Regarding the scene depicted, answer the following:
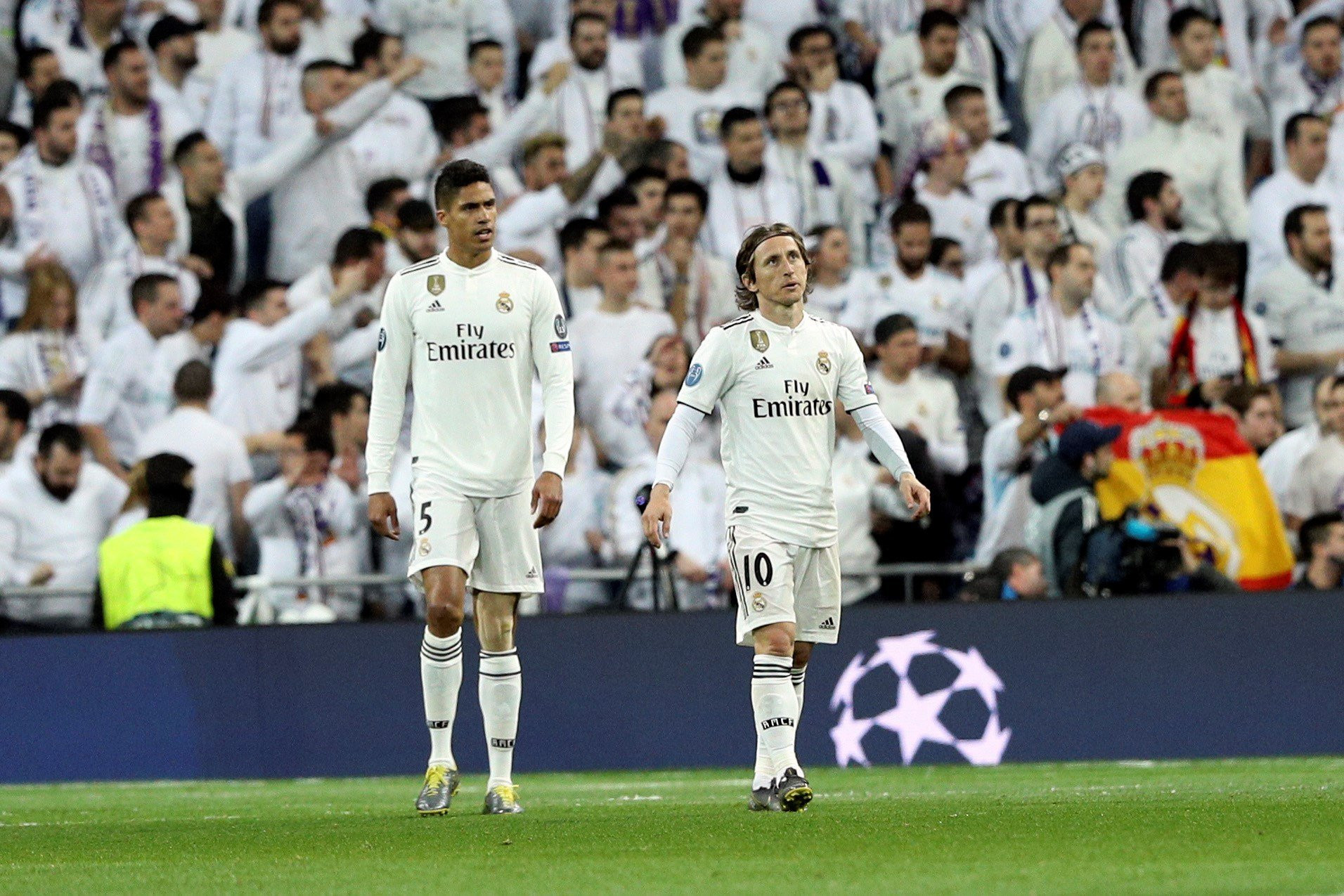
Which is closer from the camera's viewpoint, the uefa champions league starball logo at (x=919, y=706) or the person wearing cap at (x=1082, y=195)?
the uefa champions league starball logo at (x=919, y=706)

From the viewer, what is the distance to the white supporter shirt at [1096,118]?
16422mm

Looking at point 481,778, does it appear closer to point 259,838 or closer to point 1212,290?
point 259,838

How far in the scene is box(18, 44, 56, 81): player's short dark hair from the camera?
15758 millimetres

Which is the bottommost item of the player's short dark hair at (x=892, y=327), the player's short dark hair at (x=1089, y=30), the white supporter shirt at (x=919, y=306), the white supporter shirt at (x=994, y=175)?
the player's short dark hair at (x=892, y=327)

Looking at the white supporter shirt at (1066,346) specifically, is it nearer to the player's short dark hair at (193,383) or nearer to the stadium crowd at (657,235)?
the stadium crowd at (657,235)

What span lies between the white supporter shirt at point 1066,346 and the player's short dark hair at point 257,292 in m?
4.72

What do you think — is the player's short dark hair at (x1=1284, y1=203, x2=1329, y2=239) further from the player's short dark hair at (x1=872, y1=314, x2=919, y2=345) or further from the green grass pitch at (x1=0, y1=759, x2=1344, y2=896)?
the green grass pitch at (x1=0, y1=759, x2=1344, y2=896)

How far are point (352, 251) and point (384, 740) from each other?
11.0 feet

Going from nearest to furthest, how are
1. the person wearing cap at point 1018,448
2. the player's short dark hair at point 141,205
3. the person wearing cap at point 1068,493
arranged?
the person wearing cap at point 1068,493, the person wearing cap at point 1018,448, the player's short dark hair at point 141,205

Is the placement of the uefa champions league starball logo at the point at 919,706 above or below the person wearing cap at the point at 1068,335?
below

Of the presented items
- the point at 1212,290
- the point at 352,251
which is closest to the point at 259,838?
the point at 352,251

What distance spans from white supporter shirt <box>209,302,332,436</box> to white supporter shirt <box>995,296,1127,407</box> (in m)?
4.41

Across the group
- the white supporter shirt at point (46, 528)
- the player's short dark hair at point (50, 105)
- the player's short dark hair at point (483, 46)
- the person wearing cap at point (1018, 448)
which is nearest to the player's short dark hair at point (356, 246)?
the white supporter shirt at point (46, 528)

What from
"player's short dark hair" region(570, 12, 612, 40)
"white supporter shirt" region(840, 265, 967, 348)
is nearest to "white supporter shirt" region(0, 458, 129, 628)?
"white supporter shirt" region(840, 265, 967, 348)
